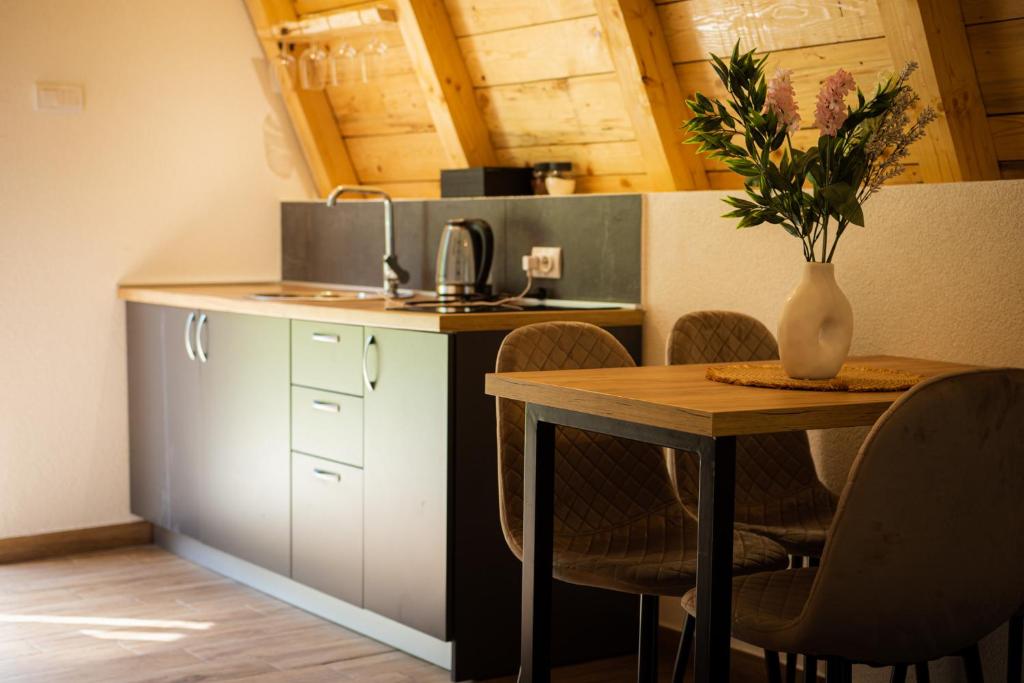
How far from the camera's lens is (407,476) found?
322cm

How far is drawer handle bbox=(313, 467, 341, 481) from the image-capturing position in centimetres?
350

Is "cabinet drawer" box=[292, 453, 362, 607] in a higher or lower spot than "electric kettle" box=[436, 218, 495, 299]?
lower

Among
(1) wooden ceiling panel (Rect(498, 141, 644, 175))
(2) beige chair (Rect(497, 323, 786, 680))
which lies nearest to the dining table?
(2) beige chair (Rect(497, 323, 786, 680))

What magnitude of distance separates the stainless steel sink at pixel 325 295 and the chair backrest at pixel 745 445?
128 cm

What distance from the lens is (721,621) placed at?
6.33 ft

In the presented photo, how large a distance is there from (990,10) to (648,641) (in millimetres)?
1400

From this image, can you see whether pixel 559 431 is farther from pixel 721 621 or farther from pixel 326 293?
pixel 326 293

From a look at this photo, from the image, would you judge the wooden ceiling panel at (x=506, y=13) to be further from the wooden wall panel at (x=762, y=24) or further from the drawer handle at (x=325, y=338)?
the drawer handle at (x=325, y=338)

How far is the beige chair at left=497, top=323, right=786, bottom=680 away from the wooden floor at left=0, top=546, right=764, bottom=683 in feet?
2.50

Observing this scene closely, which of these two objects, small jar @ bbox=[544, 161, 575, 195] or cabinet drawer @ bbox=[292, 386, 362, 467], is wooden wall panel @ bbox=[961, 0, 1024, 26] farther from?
cabinet drawer @ bbox=[292, 386, 362, 467]

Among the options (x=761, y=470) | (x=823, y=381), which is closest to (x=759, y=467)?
(x=761, y=470)

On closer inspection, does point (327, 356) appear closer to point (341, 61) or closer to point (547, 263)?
point (547, 263)

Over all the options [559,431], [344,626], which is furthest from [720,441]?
[344,626]

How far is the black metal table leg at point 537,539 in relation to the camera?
2256mm
